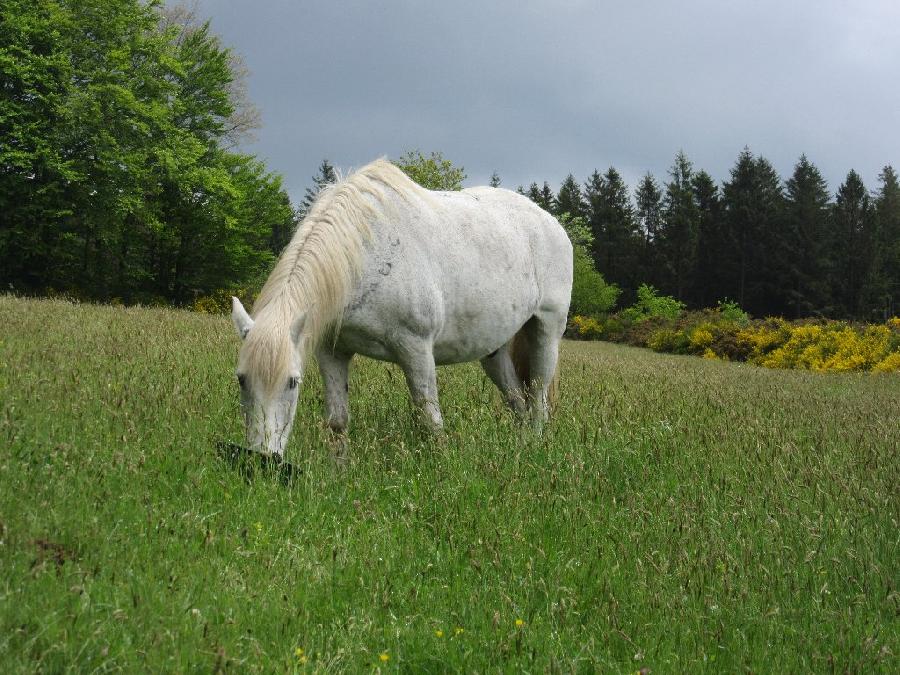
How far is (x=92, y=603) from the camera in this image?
7.55ft

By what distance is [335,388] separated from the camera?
4746 mm

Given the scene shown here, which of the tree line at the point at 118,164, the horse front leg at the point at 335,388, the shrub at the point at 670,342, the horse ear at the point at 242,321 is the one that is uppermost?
the tree line at the point at 118,164

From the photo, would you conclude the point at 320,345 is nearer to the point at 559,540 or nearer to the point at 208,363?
the point at 559,540

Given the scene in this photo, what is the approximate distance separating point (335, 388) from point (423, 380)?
625 millimetres

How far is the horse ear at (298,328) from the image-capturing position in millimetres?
3939

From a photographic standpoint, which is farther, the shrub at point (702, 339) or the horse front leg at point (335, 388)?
the shrub at point (702, 339)

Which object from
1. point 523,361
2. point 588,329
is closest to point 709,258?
point 588,329

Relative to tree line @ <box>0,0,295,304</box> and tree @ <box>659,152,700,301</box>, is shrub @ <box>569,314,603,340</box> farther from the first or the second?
tree @ <box>659,152,700,301</box>

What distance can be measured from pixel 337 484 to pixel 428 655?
168 centimetres

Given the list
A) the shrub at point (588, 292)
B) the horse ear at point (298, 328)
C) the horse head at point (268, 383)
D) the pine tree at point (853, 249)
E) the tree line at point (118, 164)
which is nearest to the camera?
the horse head at point (268, 383)

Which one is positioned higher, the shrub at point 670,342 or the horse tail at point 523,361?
the shrub at point 670,342

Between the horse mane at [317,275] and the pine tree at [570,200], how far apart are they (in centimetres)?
5999

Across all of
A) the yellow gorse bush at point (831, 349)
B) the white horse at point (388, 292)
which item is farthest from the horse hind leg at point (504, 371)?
the yellow gorse bush at point (831, 349)

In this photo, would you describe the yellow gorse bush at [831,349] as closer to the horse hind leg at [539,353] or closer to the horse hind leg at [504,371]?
the horse hind leg at [539,353]
